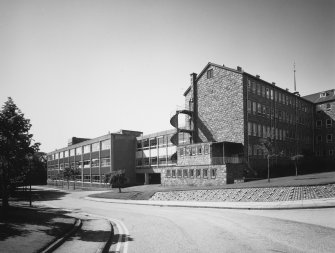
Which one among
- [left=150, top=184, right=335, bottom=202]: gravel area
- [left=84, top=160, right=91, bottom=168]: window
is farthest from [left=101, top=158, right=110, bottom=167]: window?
[left=150, top=184, right=335, bottom=202]: gravel area

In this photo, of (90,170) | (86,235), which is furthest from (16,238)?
(90,170)

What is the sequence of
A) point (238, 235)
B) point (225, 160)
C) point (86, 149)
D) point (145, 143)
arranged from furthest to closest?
point (86, 149), point (145, 143), point (225, 160), point (238, 235)

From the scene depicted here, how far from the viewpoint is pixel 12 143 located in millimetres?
18734

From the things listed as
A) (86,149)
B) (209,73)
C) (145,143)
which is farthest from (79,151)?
(209,73)

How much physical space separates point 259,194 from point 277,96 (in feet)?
93.0

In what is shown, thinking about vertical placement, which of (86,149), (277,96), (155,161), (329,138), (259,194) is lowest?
(259,194)

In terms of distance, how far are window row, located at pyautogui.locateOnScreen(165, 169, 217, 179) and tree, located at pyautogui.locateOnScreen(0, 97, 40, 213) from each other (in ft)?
70.9

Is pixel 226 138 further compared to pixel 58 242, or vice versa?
pixel 226 138

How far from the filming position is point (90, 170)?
208ft

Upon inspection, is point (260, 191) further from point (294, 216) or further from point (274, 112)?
point (274, 112)

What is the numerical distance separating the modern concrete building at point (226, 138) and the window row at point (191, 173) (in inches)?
5.1

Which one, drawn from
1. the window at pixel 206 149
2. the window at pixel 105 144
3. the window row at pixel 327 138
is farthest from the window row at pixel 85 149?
the window row at pixel 327 138

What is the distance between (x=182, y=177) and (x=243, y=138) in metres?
10.4

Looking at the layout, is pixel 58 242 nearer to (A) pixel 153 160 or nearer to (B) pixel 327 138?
(A) pixel 153 160
